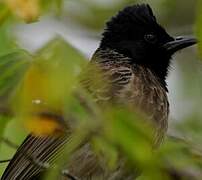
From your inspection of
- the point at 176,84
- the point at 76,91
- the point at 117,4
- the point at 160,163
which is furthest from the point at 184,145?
the point at 117,4

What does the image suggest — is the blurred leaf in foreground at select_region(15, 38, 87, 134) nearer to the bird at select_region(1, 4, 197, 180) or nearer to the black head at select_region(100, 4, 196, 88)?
the bird at select_region(1, 4, 197, 180)

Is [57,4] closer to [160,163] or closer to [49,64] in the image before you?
[49,64]

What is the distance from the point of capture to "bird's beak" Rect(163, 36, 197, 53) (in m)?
4.32

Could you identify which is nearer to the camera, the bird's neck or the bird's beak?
the bird's beak

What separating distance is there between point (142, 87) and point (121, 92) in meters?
0.32

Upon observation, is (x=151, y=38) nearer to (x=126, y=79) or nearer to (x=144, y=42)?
(x=144, y=42)

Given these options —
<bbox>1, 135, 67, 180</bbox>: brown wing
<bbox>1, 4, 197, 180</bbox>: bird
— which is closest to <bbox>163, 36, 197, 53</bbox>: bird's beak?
<bbox>1, 4, 197, 180</bbox>: bird

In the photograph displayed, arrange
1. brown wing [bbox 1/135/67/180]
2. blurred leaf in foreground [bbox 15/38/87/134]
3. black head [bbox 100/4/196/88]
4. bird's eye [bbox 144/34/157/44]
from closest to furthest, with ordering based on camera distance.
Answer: blurred leaf in foreground [bbox 15/38/87/134], brown wing [bbox 1/135/67/180], black head [bbox 100/4/196/88], bird's eye [bbox 144/34/157/44]

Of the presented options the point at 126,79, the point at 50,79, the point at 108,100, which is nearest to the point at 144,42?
the point at 126,79

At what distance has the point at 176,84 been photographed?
197 inches

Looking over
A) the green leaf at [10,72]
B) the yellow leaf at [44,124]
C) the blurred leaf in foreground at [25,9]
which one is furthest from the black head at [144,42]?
the blurred leaf in foreground at [25,9]

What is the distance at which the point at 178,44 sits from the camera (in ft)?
14.8

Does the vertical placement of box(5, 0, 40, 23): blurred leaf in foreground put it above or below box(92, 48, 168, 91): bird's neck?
above

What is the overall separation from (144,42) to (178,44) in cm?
27
